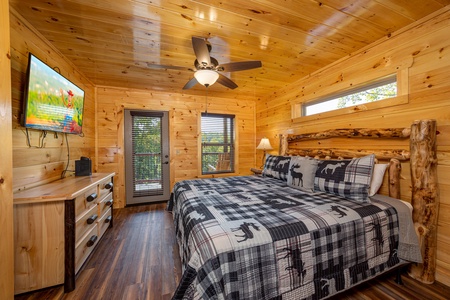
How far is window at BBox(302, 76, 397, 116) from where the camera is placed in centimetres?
207

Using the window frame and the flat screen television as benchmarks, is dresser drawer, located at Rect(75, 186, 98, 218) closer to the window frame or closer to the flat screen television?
the flat screen television

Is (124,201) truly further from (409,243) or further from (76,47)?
(409,243)

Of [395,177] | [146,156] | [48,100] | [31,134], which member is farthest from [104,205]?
[395,177]

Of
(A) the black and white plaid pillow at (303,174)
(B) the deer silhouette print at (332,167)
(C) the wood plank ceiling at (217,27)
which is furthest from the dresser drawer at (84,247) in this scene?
(B) the deer silhouette print at (332,167)

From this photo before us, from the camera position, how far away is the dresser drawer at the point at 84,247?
5.36 feet

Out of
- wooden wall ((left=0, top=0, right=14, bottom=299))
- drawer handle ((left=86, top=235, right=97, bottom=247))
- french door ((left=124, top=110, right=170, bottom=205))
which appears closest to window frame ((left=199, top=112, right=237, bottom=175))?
french door ((left=124, top=110, right=170, bottom=205))

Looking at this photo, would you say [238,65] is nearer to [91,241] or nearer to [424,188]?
[424,188]

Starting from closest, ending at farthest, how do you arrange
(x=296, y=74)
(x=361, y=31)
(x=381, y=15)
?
(x=381, y=15)
(x=361, y=31)
(x=296, y=74)

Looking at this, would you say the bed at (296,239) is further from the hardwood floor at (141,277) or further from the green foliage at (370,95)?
the green foliage at (370,95)

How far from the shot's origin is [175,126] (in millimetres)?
3914

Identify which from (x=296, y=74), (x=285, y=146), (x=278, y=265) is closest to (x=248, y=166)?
(x=285, y=146)

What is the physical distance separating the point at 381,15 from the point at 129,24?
244 cm

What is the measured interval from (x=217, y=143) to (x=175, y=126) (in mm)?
1085

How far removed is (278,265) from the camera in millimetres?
1088
